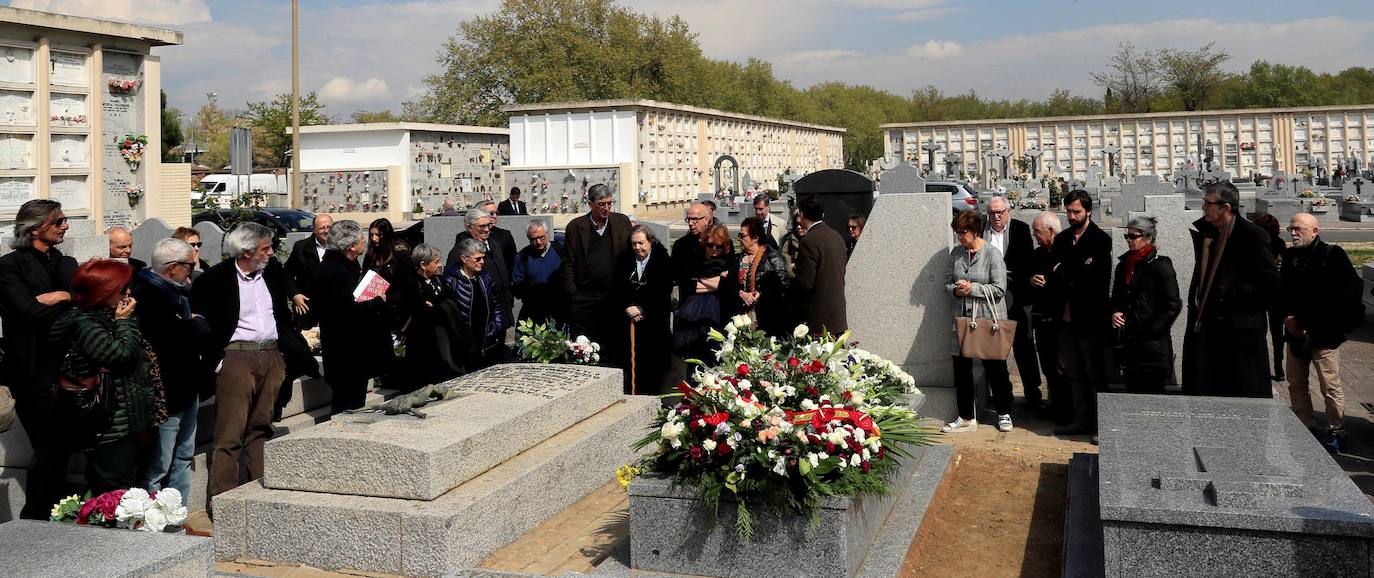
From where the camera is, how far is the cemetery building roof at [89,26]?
566 inches

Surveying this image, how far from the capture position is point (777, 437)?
4.59 meters

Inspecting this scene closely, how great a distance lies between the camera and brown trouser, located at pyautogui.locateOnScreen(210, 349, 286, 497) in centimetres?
601

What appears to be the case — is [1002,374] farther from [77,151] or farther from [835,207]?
[77,151]

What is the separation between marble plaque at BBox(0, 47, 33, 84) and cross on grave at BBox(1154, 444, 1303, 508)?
14.9 metres

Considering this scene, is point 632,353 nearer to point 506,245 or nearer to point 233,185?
point 506,245

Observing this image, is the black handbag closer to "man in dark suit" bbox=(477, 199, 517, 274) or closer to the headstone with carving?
"man in dark suit" bbox=(477, 199, 517, 274)

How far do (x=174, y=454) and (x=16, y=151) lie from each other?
35.4ft

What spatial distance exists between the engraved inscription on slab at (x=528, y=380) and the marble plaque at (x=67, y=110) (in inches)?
433

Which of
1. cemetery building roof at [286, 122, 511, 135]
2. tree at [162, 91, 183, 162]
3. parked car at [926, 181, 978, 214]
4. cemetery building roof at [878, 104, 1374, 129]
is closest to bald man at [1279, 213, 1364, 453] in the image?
parked car at [926, 181, 978, 214]

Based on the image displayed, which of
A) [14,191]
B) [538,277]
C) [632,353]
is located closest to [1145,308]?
[632,353]

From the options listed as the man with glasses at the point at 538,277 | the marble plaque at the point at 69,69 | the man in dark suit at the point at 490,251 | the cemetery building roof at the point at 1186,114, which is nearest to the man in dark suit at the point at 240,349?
the man in dark suit at the point at 490,251

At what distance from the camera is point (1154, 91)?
81125mm

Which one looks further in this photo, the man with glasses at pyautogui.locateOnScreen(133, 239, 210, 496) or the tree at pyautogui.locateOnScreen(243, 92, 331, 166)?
the tree at pyautogui.locateOnScreen(243, 92, 331, 166)

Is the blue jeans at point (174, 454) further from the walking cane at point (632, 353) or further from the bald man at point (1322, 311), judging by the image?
the bald man at point (1322, 311)
